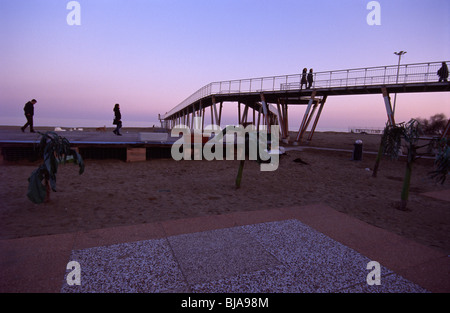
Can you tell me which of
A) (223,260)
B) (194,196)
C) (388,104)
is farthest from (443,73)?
(223,260)

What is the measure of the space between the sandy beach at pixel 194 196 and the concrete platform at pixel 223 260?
25.3 inches

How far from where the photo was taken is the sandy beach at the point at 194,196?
4457mm

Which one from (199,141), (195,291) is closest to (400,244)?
(195,291)

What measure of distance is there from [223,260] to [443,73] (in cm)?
1966

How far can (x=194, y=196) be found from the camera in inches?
250

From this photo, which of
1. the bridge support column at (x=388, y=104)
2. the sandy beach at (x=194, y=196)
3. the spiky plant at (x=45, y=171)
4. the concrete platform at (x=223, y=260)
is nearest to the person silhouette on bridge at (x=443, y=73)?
the bridge support column at (x=388, y=104)

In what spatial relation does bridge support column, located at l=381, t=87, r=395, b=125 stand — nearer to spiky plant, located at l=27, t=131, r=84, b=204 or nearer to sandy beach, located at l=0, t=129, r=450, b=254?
sandy beach, located at l=0, t=129, r=450, b=254

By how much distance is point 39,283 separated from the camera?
2.58 metres

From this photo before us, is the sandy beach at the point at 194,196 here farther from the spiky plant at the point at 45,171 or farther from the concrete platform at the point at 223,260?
the concrete platform at the point at 223,260

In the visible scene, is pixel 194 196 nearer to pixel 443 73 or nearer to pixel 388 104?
pixel 388 104

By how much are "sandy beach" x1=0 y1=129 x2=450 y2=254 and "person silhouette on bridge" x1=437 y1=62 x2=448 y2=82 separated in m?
8.76

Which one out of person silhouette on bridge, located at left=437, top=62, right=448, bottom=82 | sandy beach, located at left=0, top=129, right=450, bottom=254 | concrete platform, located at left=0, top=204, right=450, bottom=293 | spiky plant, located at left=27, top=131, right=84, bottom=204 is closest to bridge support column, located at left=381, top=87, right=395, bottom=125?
person silhouette on bridge, located at left=437, top=62, right=448, bottom=82
